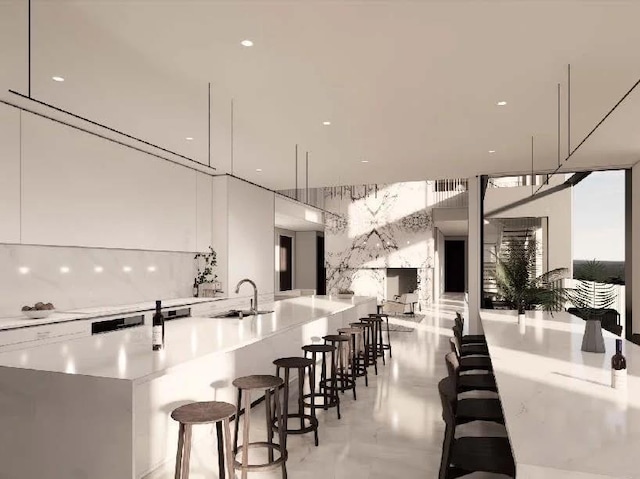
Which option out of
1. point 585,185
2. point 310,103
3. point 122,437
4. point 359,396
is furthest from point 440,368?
point 585,185

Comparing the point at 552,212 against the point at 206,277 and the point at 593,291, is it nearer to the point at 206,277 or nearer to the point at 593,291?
the point at 593,291

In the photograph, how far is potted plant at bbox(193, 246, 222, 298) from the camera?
687 cm

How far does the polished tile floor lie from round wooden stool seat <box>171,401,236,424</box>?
0.76 metres

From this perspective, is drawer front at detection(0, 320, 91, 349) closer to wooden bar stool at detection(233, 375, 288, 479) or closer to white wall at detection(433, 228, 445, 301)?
wooden bar stool at detection(233, 375, 288, 479)

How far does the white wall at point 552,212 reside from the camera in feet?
33.3

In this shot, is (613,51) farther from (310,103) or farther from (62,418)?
(62,418)

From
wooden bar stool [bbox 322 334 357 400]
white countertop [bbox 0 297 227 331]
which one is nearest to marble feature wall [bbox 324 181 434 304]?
white countertop [bbox 0 297 227 331]

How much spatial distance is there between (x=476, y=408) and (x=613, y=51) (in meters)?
2.55

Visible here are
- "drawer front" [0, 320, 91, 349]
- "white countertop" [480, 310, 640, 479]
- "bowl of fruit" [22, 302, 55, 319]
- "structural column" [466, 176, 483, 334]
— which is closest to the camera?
"white countertop" [480, 310, 640, 479]

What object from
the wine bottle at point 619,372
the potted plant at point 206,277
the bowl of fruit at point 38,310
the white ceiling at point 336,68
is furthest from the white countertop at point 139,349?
the potted plant at point 206,277

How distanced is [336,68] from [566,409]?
2.60 metres

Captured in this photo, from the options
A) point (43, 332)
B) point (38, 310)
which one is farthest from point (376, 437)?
point (38, 310)

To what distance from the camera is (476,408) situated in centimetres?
283

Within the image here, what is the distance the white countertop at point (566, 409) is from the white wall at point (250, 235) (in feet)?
15.3
